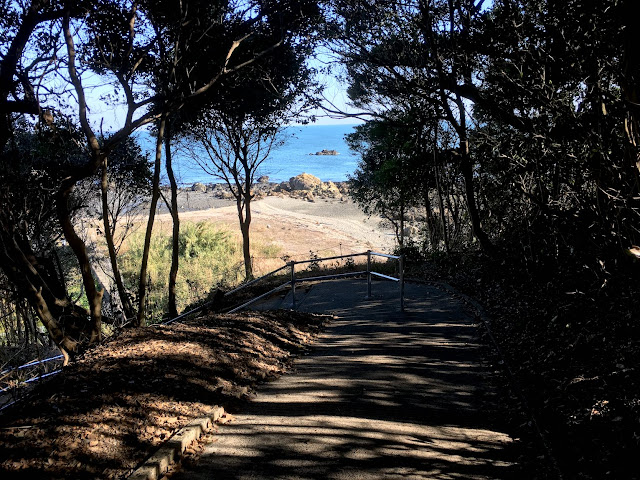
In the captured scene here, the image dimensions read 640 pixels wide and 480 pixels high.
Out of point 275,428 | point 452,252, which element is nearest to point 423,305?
point 452,252

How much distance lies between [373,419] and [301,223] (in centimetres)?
4501

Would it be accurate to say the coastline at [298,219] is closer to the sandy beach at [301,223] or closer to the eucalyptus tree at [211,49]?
the sandy beach at [301,223]

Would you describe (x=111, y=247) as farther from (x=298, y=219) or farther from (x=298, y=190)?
(x=298, y=190)

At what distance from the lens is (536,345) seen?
20.4ft

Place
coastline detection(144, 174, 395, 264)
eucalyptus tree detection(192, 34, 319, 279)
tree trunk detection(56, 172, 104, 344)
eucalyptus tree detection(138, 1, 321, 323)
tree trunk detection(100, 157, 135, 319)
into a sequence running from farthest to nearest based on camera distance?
coastline detection(144, 174, 395, 264)
eucalyptus tree detection(192, 34, 319, 279)
eucalyptus tree detection(138, 1, 321, 323)
tree trunk detection(100, 157, 135, 319)
tree trunk detection(56, 172, 104, 344)

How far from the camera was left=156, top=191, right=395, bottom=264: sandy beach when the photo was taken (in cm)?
3888

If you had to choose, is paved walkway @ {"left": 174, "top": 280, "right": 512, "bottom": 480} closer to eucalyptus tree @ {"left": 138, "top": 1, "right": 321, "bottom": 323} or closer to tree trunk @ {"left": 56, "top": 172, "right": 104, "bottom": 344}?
tree trunk @ {"left": 56, "top": 172, "right": 104, "bottom": 344}

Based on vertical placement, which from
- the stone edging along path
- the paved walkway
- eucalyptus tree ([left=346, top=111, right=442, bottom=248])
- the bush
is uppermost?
eucalyptus tree ([left=346, top=111, right=442, bottom=248])

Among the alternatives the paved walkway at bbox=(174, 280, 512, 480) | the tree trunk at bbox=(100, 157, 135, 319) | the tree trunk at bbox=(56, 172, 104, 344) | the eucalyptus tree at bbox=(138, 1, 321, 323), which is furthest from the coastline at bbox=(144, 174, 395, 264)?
the paved walkway at bbox=(174, 280, 512, 480)

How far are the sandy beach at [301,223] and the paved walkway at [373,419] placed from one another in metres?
24.4

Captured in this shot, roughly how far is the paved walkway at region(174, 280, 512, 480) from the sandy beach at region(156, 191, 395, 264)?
80.1ft

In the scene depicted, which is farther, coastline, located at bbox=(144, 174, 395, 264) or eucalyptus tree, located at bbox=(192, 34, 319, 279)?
coastline, located at bbox=(144, 174, 395, 264)

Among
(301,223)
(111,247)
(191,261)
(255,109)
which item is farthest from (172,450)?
(301,223)

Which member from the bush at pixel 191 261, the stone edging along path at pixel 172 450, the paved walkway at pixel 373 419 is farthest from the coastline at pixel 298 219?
the stone edging along path at pixel 172 450
